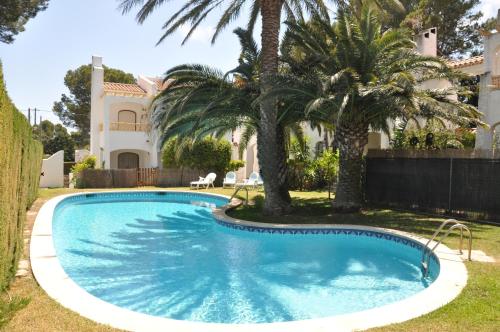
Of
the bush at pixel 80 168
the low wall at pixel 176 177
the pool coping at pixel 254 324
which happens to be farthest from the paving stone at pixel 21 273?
the low wall at pixel 176 177

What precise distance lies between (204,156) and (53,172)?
33.2ft

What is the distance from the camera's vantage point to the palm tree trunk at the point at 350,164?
1438 cm

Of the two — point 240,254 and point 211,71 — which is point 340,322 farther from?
point 211,71

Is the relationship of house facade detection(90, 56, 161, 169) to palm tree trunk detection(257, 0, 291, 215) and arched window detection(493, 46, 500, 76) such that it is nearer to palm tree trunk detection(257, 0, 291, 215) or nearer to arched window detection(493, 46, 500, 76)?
palm tree trunk detection(257, 0, 291, 215)

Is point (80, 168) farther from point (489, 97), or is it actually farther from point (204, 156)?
point (489, 97)

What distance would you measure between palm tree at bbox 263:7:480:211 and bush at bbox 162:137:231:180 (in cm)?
1364

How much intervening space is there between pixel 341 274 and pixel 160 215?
1014cm

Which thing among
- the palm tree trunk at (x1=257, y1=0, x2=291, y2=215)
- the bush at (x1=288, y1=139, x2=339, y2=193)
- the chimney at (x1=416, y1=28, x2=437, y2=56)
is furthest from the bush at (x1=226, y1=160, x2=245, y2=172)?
the palm tree trunk at (x1=257, y1=0, x2=291, y2=215)

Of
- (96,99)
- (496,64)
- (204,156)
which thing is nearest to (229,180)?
(204,156)

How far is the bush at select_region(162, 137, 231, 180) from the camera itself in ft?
89.6

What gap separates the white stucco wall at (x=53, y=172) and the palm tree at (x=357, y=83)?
64.0 ft

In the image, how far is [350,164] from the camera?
1440 centimetres

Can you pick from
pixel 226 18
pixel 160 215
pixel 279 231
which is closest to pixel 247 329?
pixel 279 231

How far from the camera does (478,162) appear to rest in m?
13.0
